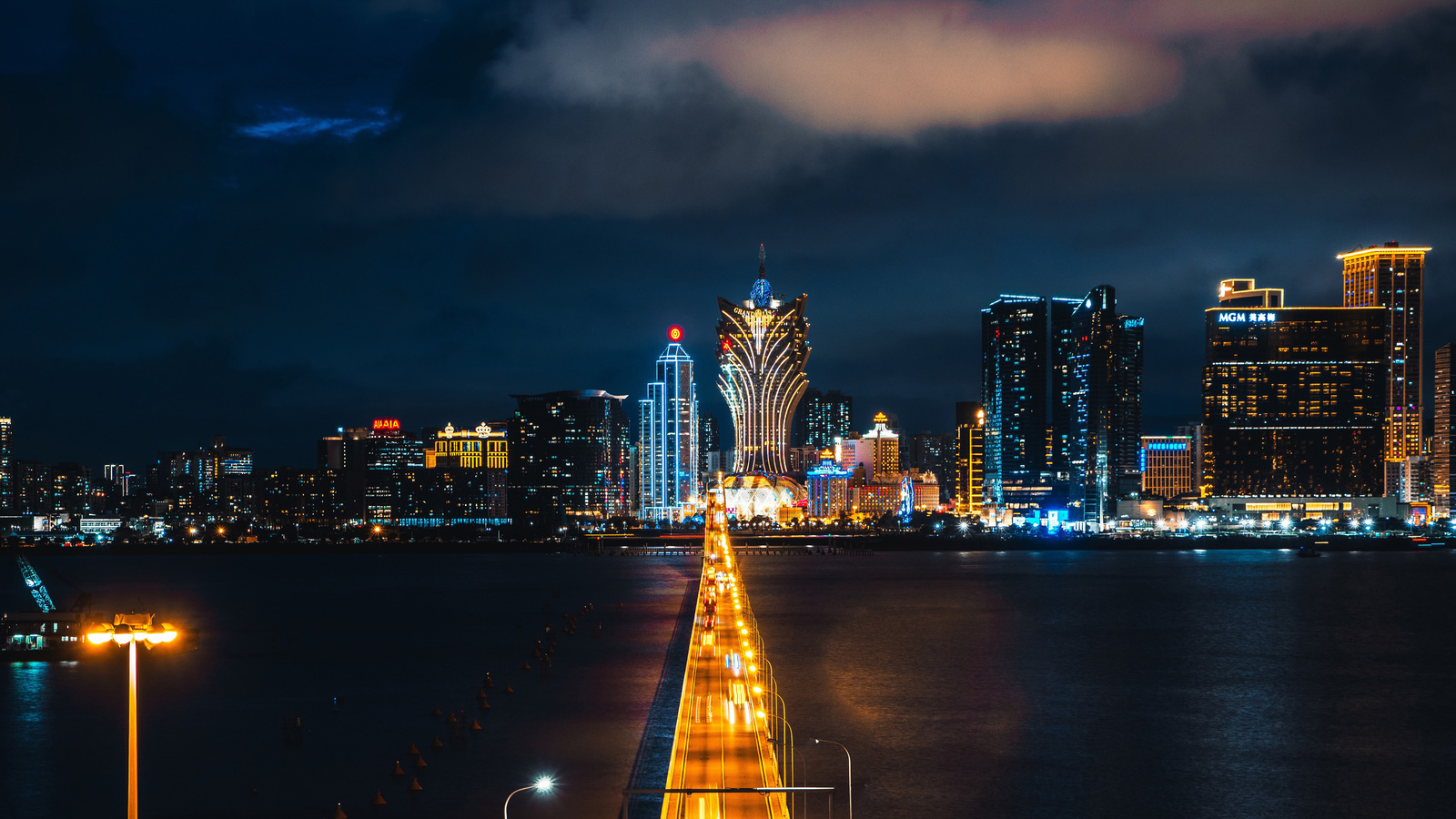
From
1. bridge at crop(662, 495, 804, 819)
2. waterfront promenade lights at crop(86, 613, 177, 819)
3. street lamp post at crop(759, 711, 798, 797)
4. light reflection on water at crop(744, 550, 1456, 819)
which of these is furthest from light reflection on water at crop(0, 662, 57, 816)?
light reflection on water at crop(744, 550, 1456, 819)

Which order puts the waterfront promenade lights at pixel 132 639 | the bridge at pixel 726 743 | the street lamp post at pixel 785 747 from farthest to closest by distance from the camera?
the street lamp post at pixel 785 747, the bridge at pixel 726 743, the waterfront promenade lights at pixel 132 639

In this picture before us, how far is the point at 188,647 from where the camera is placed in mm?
79875

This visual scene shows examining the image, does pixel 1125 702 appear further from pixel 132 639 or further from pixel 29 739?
pixel 132 639

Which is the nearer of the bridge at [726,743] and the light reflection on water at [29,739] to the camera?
the bridge at [726,743]

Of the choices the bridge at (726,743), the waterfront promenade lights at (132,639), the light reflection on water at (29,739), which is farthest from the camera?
the light reflection on water at (29,739)

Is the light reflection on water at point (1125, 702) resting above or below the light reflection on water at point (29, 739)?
below

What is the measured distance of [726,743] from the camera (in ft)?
126

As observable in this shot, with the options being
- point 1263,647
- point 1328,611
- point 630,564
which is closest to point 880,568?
point 630,564

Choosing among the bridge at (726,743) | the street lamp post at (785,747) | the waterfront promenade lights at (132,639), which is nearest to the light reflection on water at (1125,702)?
the street lamp post at (785,747)

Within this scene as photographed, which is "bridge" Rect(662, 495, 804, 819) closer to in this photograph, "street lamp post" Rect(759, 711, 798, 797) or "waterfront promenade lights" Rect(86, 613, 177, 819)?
"street lamp post" Rect(759, 711, 798, 797)

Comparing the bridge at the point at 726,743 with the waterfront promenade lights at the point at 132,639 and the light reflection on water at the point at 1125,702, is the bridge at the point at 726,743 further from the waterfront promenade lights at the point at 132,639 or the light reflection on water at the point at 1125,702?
the waterfront promenade lights at the point at 132,639

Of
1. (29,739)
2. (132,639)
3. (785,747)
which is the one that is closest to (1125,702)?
(785,747)

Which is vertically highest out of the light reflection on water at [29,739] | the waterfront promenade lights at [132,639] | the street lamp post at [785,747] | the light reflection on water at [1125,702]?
the waterfront promenade lights at [132,639]

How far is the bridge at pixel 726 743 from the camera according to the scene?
99.0 ft
